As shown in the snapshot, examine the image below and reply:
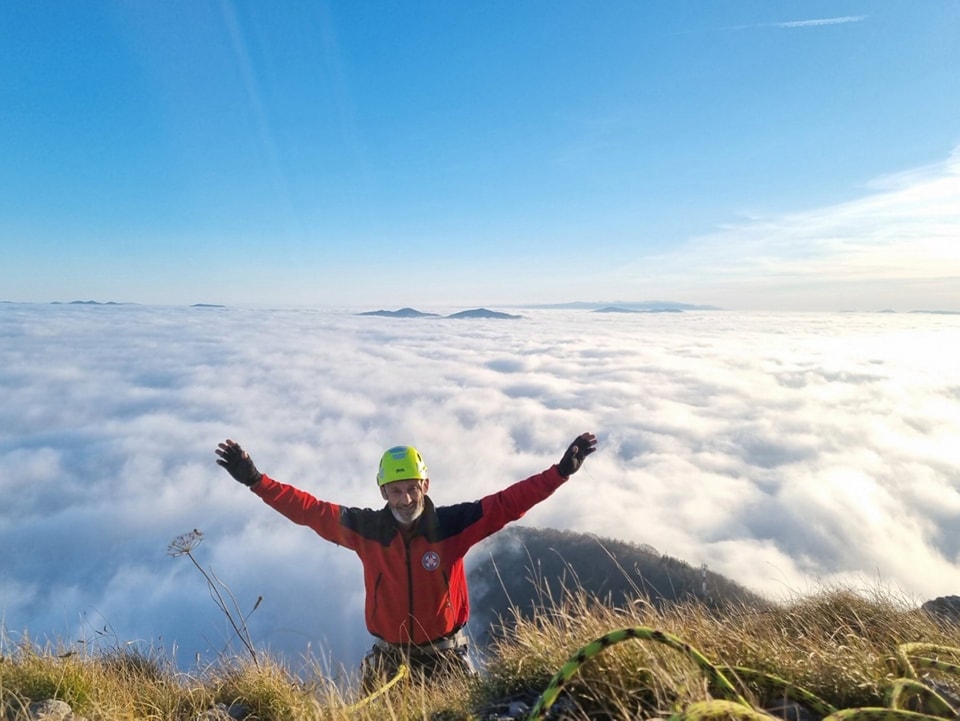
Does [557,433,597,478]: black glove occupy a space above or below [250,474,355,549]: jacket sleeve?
above

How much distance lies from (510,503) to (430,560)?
0.84 m

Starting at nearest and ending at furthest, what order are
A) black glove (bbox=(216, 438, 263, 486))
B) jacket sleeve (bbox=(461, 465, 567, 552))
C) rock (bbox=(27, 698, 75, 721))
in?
1. rock (bbox=(27, 698, 75, 721))
2. black glove (bbox=(216, 438, 263, 486))
3. jacket sleeve (bbox=(461, 465, 567, 552))

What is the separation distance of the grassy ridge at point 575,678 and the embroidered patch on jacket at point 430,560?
963 millimetres

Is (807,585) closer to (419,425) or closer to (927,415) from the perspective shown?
(419,425)

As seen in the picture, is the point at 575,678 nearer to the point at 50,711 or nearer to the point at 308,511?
the point at 50,711

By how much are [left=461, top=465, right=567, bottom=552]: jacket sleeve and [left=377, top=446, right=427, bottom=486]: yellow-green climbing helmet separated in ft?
2.05

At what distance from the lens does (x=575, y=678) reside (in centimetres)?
219

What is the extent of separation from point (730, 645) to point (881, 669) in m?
0.60

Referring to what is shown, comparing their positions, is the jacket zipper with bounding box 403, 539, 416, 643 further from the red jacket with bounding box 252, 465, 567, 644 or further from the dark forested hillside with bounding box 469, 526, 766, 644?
the dark forested hillside with bounding box 469, 526, 766, 644

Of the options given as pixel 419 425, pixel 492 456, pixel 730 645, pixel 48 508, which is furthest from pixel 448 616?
pixel 48 508

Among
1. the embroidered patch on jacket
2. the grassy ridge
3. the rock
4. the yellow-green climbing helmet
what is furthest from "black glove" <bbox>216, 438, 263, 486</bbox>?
the rock

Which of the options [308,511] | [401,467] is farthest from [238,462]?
[401,467]

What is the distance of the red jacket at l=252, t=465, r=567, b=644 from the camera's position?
4.36 metres

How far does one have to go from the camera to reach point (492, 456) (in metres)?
164
